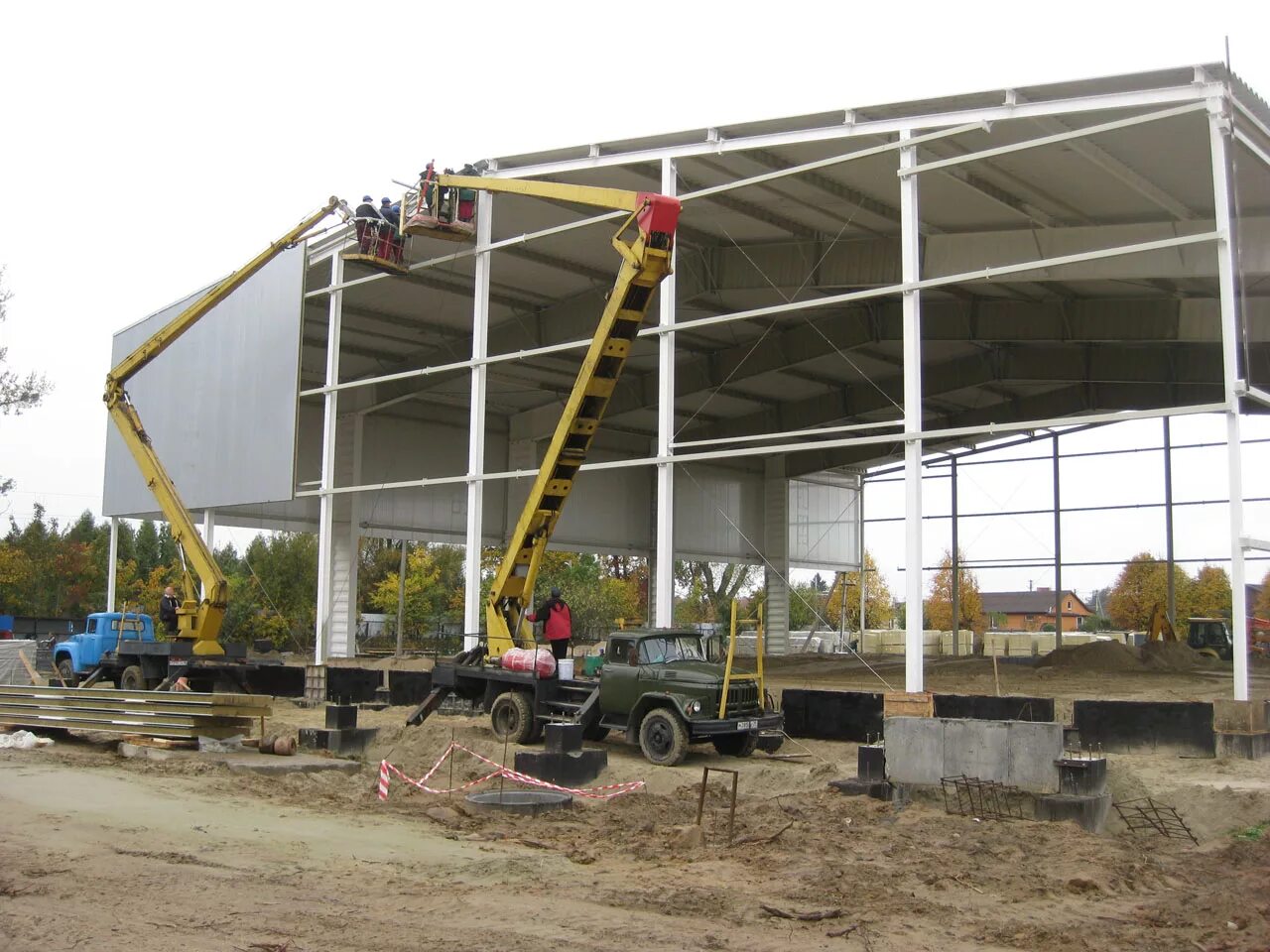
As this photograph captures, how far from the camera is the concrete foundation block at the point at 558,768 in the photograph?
1498cm

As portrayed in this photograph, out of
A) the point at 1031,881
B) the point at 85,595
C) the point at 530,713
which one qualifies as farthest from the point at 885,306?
the point at 85,595

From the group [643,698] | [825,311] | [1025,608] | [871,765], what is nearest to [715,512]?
[825,311]

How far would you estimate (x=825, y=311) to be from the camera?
31188 millimetres

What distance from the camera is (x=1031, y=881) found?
10008 mm

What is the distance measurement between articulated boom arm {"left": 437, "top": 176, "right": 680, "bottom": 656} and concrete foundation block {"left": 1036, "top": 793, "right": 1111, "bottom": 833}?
26.6 feet

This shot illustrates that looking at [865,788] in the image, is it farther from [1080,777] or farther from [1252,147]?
[1252,147]

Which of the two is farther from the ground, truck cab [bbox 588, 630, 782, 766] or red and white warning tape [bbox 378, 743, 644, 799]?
truck cab [bbox 588, 630, 782, 766]

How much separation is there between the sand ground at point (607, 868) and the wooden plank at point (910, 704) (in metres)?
1.74

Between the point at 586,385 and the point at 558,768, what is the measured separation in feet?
18.2

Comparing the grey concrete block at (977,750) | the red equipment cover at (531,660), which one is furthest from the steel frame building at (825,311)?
the red equipment cover at (531,660)

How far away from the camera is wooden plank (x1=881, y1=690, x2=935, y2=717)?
1641 cm

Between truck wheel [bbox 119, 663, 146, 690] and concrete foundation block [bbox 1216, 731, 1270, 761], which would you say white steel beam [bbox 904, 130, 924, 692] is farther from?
truck wheel [bbox 119, 663, 146, 690]

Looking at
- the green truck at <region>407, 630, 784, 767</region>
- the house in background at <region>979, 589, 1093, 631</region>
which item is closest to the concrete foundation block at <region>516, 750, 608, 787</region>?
the green truck at <region>407, 630, 784, 767</region>

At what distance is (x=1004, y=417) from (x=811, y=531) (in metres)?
10.1
